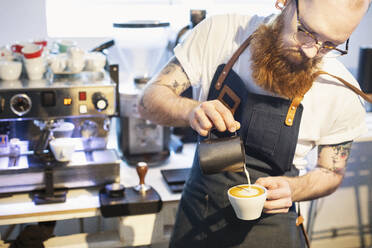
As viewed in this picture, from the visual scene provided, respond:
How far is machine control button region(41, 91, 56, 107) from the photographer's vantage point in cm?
199

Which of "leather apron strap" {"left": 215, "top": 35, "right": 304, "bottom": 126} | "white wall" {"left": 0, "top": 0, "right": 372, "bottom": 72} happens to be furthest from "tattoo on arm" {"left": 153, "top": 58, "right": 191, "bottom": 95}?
"white wall" {"left": 0, "top": 0, "right": 372, "bottom": 72}

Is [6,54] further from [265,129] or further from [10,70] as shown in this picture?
[265,129]

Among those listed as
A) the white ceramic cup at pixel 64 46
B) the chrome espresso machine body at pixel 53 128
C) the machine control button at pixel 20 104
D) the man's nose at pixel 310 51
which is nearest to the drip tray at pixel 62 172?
the chrome espresso machine body at pixel 53 128

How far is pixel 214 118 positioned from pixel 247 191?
203mm

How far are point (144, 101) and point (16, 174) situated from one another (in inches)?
25.6

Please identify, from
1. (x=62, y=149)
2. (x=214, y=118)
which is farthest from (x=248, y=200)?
(x=62, y=149)

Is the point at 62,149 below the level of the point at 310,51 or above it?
below

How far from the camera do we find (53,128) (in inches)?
82.6

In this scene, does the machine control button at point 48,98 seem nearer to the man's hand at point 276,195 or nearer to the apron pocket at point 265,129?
the apron pocket at point 265,129

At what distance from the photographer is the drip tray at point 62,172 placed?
2.01 metres

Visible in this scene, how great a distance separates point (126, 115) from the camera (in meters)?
2.35

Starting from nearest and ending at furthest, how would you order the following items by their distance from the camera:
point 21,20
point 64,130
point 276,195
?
point 276,195 < point 64,130 < point 21,20

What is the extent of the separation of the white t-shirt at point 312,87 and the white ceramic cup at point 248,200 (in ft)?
1.08

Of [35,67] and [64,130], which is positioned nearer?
[35,67]
